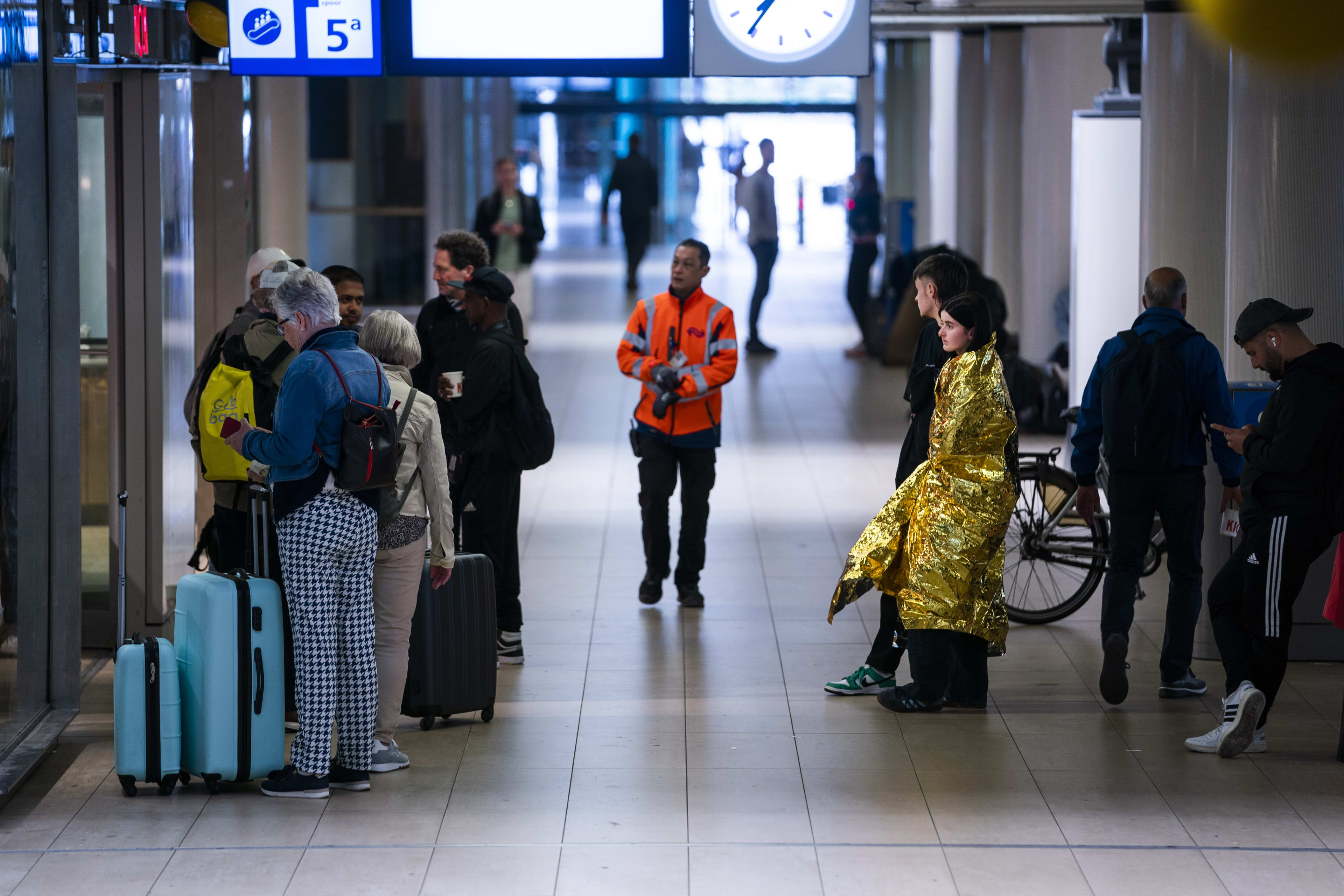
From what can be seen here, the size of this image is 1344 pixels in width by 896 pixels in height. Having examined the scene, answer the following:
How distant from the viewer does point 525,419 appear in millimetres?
6512

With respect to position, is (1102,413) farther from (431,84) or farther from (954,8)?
(431,84)

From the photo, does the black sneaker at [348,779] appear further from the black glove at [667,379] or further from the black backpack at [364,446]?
the black glove at [667,379]

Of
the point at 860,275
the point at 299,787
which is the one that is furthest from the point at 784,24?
the point at 860,275

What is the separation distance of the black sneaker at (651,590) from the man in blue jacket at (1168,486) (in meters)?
2.21

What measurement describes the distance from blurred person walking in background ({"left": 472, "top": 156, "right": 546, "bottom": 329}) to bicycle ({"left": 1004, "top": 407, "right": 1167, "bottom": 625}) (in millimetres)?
8897

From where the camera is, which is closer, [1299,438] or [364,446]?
[364,446]

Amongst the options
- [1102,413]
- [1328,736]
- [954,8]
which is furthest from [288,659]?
[954,8]

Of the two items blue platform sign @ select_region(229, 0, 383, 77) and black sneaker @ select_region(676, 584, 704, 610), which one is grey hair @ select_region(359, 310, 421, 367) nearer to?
blue platform sign @ select_region(229, 0, 383, 77)

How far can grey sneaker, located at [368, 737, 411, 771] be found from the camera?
210 inches

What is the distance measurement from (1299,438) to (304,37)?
392 cm

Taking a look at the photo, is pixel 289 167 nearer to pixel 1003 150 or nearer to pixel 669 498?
pixel 1003 150

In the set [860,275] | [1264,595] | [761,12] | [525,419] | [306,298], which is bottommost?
[1264,595]

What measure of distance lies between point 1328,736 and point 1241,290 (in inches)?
85.1

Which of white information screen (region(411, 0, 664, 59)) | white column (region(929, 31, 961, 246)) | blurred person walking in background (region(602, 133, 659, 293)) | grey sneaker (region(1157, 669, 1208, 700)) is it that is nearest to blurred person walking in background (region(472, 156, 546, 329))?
white column (region(929, 31, 961, 246))
